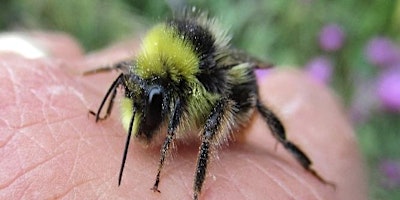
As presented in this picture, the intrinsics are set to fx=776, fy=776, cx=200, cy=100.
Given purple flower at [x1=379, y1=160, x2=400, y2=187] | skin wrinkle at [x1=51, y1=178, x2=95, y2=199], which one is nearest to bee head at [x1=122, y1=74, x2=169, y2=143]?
skin wrinkle at [x1=51, y1=178, x2=95, y2=199]

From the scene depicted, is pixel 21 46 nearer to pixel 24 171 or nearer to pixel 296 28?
pixel 24 171

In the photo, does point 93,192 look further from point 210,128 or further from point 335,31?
point 335,31

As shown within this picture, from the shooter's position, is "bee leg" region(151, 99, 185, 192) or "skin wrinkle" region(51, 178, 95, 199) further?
"bee leg" region(151, 99, 185, 192)

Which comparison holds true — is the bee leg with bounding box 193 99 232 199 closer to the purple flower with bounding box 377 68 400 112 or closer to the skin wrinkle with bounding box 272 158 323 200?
the skin wrinkle with bounding box 272 158 323 200

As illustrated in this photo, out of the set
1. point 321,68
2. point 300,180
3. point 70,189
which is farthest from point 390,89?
point 70,189

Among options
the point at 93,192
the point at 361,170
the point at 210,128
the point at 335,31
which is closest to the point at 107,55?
the point at 361,170

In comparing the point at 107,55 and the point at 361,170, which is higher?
the point at 107,55
